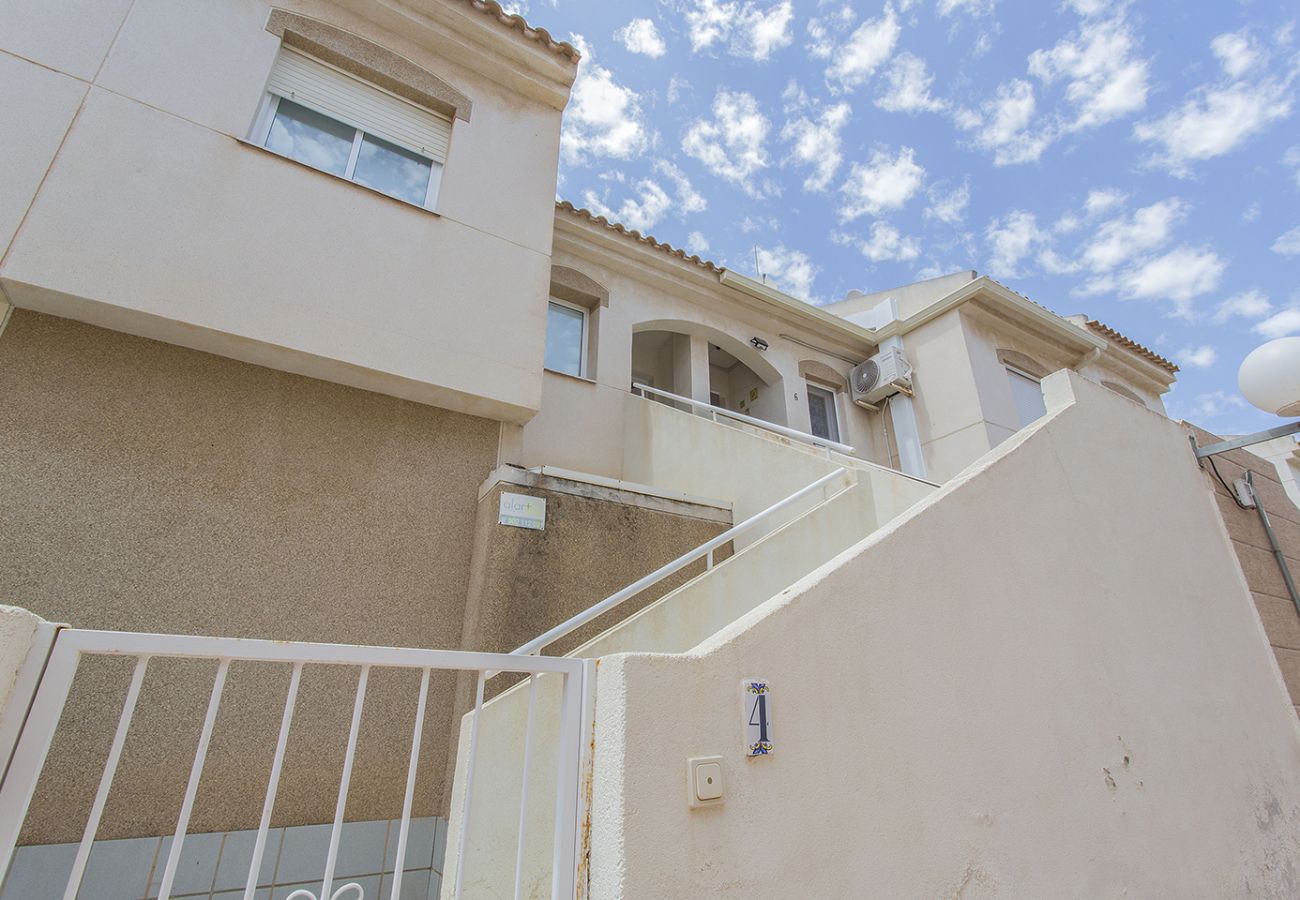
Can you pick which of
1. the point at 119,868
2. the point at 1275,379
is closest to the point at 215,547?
the point at 119,868

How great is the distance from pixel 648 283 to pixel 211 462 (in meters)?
5.71

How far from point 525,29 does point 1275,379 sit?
687cm

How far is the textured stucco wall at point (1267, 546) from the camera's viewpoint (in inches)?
176

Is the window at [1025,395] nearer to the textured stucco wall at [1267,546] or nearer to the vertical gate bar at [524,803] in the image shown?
the textured stucco wall at [1267,546]

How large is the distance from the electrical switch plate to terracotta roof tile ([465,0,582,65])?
6.74 meters

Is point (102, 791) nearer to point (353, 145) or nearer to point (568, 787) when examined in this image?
point (568, 787)

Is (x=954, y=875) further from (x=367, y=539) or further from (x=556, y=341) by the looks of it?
(x=556, y=341)

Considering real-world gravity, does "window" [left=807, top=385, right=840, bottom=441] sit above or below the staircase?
above

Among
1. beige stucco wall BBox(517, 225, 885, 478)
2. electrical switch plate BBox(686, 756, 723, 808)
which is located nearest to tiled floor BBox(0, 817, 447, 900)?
electrical switch plate BBox(686, 756, 723, 808)

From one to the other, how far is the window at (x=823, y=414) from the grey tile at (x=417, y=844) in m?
7.75

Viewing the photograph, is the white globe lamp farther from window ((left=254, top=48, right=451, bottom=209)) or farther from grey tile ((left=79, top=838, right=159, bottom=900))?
grey tile ((left=79, top=838, right=159, bottom=900))

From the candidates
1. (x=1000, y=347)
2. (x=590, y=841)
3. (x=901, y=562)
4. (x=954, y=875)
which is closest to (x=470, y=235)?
(x=901, y=562)

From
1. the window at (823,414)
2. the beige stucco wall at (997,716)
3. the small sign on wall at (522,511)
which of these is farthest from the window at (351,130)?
the window at (823,414)

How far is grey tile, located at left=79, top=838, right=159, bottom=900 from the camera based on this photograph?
308cm
